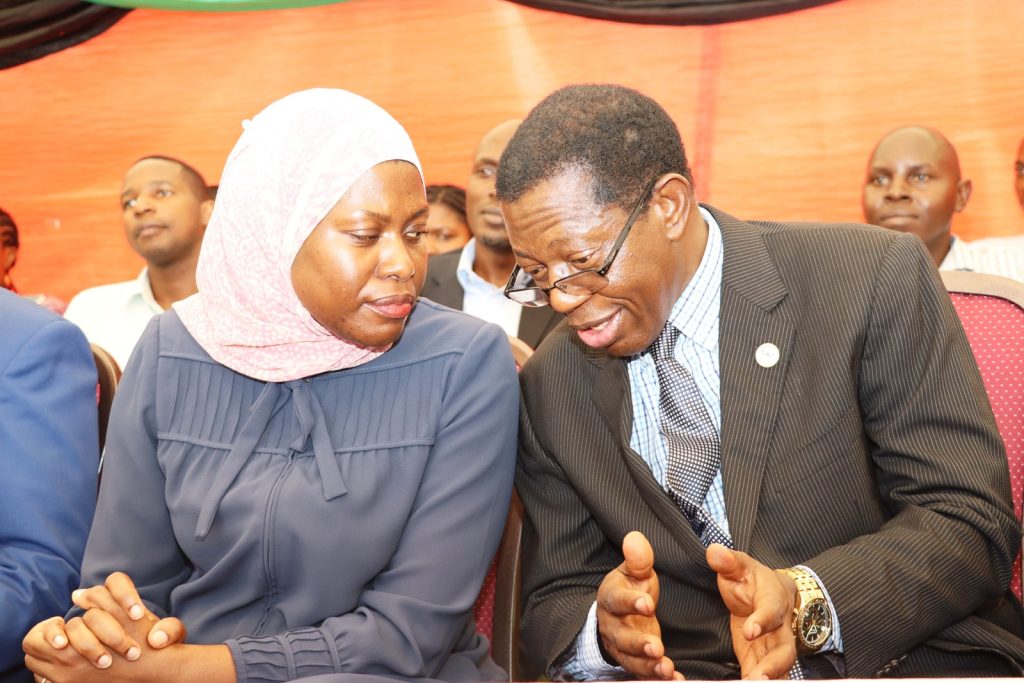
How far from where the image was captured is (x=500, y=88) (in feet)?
16.3

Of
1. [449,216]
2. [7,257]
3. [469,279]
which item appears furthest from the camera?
[7,257]

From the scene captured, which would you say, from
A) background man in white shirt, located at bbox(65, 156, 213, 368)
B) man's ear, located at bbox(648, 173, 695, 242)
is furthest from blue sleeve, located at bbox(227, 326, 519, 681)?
background man in white shirt, located at bbox(65, 156, 213, 368)

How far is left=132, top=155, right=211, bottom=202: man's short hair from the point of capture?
4922 mm

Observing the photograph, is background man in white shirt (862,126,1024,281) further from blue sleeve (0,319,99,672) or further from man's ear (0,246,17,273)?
man's ear (0,246,17,273)

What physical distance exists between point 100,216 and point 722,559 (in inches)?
182

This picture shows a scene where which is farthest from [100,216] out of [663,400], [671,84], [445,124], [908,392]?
[908,392]

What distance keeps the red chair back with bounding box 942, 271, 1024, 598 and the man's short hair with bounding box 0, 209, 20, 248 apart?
15.3 ft

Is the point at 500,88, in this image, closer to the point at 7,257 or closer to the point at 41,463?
the point at 7,257

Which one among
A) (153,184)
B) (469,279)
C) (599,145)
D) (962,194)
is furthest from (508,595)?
(153,184)

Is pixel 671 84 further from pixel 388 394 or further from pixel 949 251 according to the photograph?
pixel 388 394

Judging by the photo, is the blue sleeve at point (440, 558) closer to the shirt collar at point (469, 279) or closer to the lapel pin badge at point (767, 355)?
the lapel pin badge at point (767, 355)

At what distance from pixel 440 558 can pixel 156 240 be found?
3507 millimetres

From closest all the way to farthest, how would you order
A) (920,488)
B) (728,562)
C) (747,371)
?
(728,562) < (920,488) < (747,371)

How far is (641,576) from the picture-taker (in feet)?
5.07
